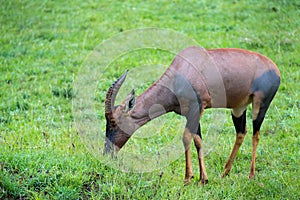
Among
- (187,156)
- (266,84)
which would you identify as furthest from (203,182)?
(266,84)

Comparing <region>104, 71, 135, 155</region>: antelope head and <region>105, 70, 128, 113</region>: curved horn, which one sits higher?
<region>105, 70, 128, 113</region>: curved horn

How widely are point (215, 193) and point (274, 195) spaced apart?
79 cm

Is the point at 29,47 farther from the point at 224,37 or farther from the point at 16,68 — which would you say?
the point at 224,37

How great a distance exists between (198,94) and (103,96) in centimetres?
383


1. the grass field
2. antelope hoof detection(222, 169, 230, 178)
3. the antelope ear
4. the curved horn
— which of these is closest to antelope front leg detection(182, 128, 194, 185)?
the grass field

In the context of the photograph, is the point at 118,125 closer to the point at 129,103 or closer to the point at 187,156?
the point at 129,103

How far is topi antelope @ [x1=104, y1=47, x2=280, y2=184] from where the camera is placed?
272 inches

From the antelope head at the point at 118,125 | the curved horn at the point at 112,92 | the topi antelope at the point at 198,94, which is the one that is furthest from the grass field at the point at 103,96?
the curved horn at the point at 112,92

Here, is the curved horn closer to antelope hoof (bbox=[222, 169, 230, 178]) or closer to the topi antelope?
the topi antelope

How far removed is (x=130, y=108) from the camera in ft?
22.6

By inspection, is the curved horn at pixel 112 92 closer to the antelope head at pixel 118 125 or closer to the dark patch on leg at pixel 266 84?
the antelope head at pixel 118 125

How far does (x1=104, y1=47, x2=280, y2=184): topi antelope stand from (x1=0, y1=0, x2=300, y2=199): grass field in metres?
0.51

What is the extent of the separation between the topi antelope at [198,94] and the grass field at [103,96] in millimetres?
506

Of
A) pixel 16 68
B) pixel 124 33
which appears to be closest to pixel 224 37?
pixel 124 33
